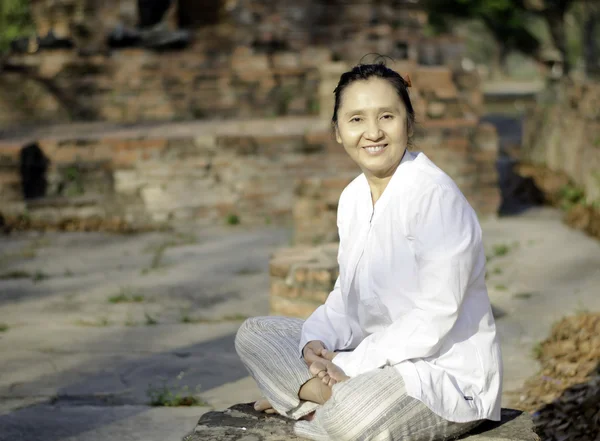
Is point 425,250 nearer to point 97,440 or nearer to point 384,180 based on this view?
point 384,180

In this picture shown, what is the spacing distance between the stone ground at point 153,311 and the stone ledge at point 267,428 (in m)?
0.74

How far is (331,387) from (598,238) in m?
4.62

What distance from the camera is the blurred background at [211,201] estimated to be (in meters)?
4.09

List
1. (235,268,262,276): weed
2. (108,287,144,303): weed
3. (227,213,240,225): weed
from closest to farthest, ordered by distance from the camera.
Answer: (108,287,144,303): weed
(235,268,262,276): weed
(227,213,240,225): weed

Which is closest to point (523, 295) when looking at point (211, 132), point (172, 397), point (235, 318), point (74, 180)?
point (235, 318)

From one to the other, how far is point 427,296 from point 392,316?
178 millimetres

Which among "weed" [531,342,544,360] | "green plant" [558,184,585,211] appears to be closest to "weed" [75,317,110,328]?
"weed" [531,342,544,360]

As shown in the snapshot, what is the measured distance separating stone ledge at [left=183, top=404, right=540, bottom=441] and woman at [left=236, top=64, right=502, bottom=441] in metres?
0.05

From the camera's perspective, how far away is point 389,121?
2.63m

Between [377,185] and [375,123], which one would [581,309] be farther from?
[375,123]

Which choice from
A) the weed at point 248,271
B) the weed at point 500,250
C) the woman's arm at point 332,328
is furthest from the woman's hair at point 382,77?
the weed at point 500,250

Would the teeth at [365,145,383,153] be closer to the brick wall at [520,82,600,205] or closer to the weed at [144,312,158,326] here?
the weed at [144,312,158,326]

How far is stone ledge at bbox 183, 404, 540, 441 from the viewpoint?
252 centimetres

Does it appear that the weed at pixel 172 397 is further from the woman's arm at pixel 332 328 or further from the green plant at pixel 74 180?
the green plant at pixel 74 180
